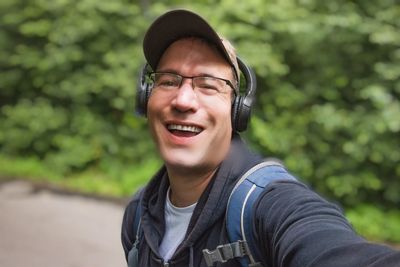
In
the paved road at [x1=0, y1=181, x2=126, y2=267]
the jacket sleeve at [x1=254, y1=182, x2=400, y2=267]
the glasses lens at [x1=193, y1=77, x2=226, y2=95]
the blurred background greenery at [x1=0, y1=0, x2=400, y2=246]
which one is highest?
the glasses lens at [x1=193, y1=77, x2=226, y2=95]

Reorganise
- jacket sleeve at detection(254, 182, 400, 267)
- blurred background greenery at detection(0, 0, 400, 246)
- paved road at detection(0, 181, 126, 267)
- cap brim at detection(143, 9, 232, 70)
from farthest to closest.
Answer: blurred background greenery at detection(0, 0, 400, 246), paved road at detection(0, 181, 126, 267), cap brim at detection(143, 9, 232, 70), jacket sleeve at detection(254, 182, 400, 267)

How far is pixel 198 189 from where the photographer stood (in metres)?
1.52

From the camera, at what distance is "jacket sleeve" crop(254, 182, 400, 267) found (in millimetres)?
1045

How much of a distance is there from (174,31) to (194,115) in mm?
279

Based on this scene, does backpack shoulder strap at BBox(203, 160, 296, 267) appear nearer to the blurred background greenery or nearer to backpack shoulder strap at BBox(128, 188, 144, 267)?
backpack shoulder strap at BBox(128, 188, 144, 267)

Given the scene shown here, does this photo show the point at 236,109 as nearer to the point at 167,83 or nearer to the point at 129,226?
the point at 167,83

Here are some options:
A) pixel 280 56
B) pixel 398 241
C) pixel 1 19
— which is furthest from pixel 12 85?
pixel 398 241

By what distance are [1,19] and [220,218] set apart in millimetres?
6806

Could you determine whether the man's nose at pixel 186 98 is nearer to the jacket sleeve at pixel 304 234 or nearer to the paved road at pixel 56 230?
the jacket sleeve at pixel 304 234

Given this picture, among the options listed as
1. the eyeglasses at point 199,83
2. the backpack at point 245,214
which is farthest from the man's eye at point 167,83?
the backpack at point 245,214

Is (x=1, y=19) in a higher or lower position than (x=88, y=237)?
higher

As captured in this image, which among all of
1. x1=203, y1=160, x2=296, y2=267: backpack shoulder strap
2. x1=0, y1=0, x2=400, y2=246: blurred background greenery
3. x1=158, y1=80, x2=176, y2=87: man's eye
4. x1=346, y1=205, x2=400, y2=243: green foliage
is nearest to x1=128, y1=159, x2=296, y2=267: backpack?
x1=203, y1=160, x2=296, y2=267: backpack shoulder strap

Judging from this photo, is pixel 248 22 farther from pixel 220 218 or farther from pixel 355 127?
pixel 220 218

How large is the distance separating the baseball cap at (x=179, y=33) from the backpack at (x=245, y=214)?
365 millimetres
